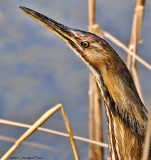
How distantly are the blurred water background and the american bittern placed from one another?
1557mm

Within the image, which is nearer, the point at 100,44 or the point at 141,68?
the point at 100,44

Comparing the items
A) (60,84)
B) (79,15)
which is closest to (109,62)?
(60,84)

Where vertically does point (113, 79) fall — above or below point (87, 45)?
below

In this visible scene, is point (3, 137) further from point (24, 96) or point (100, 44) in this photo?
point (100, 44)

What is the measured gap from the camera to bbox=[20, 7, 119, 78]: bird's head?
4.90 ft

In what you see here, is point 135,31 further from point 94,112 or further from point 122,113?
point 122,113

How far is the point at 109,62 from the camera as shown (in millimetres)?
1478

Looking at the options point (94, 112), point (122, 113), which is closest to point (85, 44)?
point (122, 113)

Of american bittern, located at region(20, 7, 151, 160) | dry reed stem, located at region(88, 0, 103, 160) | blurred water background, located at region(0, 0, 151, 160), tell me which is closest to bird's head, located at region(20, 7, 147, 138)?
american bittern, located at region(20, 7, 151, 160)

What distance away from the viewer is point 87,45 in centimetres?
155

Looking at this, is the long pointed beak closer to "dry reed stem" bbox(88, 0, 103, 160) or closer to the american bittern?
the american bittern

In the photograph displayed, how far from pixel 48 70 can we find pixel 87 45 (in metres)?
2.19

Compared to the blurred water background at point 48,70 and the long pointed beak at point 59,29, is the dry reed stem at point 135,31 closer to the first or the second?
the long pointed beak at point 59,29

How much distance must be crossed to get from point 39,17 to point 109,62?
1.21 feet
